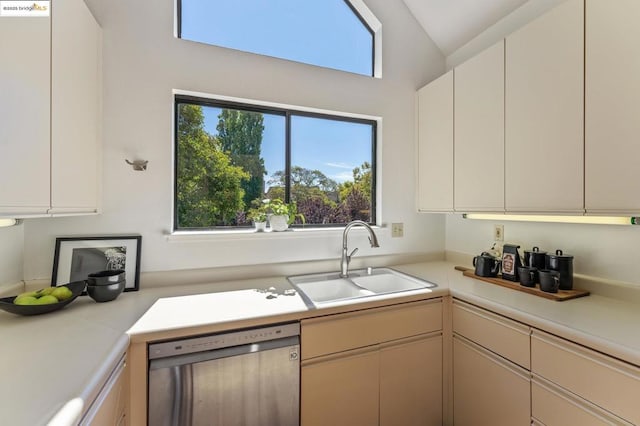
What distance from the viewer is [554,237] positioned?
1.62m

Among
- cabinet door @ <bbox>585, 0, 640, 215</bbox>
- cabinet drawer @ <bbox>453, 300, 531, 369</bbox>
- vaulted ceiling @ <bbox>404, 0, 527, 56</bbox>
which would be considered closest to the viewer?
cabinet door @ <bbox>585, 0, 640, 215</bbox>

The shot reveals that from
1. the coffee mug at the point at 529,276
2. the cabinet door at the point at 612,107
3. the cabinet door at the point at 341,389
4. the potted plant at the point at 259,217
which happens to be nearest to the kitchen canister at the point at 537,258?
the coffee mug at the point at 529,276

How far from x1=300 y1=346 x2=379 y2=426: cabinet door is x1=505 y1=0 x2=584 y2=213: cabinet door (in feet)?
3.81

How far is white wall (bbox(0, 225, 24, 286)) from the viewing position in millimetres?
1294

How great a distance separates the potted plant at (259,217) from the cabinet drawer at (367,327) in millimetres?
770

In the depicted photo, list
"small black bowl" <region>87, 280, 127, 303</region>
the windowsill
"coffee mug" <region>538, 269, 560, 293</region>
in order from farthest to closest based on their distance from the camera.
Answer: the windowsill
"coffee mug" <region>538, 269, 560, 293</region>
"small black bowl" <region>87, 280, 127, 303</region>

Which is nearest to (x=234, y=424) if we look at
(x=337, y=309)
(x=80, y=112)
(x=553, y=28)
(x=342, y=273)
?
(x=337, y=309)

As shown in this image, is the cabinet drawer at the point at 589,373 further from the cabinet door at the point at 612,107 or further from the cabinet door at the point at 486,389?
the cabinet door at the point at 612,107

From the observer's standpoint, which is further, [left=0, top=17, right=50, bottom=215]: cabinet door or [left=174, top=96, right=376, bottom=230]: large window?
[left=174, top=96, right=376, bottom=230]: large window

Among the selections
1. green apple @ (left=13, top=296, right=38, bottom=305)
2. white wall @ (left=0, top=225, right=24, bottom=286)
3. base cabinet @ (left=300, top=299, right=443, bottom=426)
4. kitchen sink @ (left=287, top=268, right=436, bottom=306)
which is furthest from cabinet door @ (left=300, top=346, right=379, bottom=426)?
white wall @ (left=0, top=225, right=24, bottom=286)

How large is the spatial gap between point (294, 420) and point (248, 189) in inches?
53.0

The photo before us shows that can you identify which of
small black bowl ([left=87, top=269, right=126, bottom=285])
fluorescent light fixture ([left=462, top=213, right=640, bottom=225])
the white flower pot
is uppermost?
fluorescent light fixture ([left=462, top=213, right=640, bottom=225])

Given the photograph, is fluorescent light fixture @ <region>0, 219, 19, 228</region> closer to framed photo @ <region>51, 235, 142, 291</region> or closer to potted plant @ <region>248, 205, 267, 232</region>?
framed photo @ <region>51, 235, 142, 291</region>

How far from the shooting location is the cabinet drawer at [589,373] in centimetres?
90
